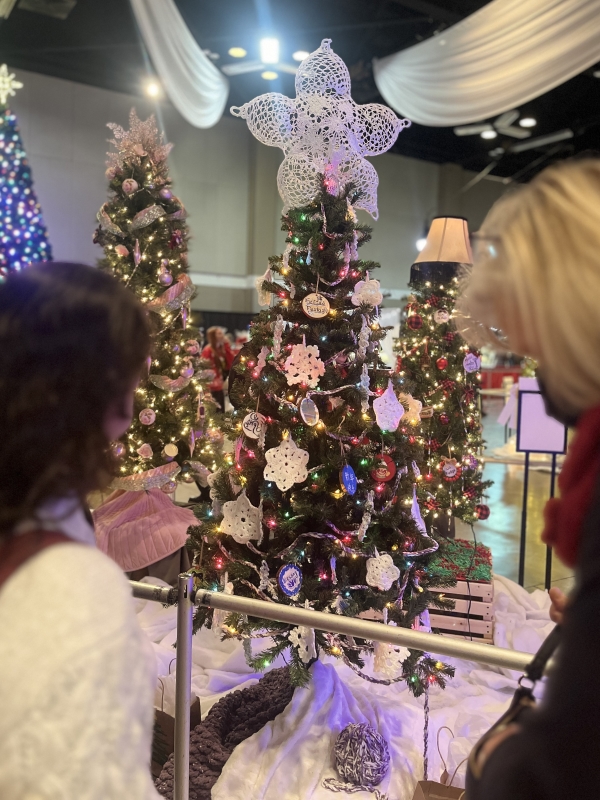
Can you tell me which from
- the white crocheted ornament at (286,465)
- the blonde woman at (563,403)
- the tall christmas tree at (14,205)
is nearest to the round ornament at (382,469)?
the white crocheted ornament at (286,465)

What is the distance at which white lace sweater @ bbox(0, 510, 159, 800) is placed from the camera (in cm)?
73

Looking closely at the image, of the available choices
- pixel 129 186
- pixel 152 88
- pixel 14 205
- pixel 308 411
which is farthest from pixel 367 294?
pixel 152 88

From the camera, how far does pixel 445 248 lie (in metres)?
4.43

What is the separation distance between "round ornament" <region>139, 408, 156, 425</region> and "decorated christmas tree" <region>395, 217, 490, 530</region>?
180 centimetres

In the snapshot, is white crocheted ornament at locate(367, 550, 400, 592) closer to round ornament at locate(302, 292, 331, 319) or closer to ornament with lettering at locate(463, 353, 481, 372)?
round ornament at locate(302, 292, 331, 319)

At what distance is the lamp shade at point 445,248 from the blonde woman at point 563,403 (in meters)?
3.76

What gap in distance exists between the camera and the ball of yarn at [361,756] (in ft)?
7.95

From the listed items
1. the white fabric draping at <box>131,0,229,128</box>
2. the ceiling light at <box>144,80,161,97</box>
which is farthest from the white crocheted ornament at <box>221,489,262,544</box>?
the ceiling light at <box>144,80,161,97</box>

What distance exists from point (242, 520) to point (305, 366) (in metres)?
0.67

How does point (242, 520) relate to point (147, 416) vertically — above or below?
below

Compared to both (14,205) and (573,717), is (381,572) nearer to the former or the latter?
(573,717)

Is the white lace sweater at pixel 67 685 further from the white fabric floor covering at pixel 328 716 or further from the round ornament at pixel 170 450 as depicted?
the round ornament at pixel 170 450

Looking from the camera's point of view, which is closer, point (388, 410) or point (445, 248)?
point (388, 410)

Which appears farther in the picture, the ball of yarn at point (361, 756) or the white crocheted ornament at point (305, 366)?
the white crocheted ornament at point (305, 366)
